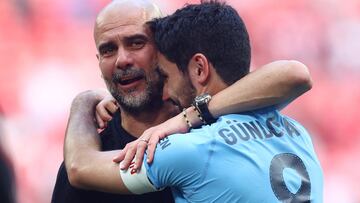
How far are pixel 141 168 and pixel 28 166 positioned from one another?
9.11 ft

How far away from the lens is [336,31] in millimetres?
4883

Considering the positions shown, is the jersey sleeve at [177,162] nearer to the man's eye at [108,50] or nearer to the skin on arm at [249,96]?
the skin on arm at [249,96]

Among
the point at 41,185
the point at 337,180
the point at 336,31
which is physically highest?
the point at 336,31

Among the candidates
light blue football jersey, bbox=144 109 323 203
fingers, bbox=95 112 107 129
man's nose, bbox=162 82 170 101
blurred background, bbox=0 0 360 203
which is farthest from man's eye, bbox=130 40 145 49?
blurred background, bbox=0 0 360 203

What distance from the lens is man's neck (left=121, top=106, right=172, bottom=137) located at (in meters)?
2.50

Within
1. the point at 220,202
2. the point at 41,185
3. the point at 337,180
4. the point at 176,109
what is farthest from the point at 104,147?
the point at 337,180

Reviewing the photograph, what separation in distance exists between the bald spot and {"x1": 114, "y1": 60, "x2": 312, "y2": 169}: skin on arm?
1.69ft

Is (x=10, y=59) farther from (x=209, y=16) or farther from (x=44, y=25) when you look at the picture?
(x=209, y=16)

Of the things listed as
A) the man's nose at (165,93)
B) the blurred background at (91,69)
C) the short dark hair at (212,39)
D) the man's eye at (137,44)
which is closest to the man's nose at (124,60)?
the man's eye at (137,44)

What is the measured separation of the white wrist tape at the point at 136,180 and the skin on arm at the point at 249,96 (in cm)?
2

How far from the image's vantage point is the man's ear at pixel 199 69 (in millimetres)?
2021

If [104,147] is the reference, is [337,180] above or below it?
below

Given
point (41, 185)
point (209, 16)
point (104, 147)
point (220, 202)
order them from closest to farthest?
point (220, 202)
point (209, 16)
point (104, 147)
point (41, 185)

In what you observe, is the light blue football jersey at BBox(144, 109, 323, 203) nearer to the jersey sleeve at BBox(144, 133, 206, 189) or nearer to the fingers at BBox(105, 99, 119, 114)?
the jersey sleeve at BBox(144, 133, 206, 189)
